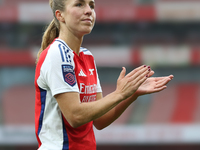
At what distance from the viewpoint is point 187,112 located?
25.1ft

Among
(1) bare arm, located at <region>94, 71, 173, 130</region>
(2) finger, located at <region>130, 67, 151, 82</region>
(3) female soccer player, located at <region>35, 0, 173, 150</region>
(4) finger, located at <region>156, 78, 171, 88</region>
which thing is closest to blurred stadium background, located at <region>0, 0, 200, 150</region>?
(1) bare arm, located at <region>94, 71, 173, 130</region>

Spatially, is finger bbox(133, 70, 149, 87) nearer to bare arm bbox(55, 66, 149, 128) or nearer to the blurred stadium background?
bare arm bbox(55, 66, 149, 128)

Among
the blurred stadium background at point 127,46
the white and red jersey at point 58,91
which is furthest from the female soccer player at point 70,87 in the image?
the blurred stadium background at point 127,46

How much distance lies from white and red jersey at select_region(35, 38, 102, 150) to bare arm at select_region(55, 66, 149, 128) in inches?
1.5

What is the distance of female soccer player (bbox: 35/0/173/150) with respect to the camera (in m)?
1.23

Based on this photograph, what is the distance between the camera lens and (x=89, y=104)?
4.05ft

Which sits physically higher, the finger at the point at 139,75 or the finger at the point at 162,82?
the finger at the point at 139,75

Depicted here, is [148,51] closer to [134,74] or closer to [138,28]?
[138,28]

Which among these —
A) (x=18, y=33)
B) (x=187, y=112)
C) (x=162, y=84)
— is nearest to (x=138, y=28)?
(x=187, y=112)

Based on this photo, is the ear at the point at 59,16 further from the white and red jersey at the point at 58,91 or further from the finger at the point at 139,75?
the finger at the point at 139,75

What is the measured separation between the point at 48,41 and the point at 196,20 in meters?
8.16

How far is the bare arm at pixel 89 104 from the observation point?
4.00 feet

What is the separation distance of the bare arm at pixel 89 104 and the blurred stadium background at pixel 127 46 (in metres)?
6.59

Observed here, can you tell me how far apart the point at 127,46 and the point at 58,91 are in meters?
A: 7.85
